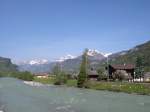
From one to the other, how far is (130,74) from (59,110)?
10438 cm

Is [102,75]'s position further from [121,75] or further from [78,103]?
[78,103]

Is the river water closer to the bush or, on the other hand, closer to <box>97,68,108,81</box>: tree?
the bush

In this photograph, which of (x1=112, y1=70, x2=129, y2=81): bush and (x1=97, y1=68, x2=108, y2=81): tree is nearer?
(x1=112, y1=70, x2=129, y2=81): bush

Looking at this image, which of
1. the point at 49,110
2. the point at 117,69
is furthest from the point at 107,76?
the point at 49,110

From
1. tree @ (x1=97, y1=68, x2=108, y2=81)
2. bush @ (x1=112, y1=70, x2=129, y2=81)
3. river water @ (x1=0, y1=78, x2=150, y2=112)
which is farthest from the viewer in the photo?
tree @ (x1=97, y1=68, x2=108, y2=81)

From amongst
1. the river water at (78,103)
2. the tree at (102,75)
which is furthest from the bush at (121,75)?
the river water at (78,103)

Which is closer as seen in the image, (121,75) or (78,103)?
(78,103)

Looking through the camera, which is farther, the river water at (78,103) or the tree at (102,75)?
the tree at (102,75)

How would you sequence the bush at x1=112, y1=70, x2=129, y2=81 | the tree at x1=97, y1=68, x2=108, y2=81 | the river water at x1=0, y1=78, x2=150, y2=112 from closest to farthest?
the river water at x1=0, y1=78, x2=150, y2=112, the bush at x1=112, y1=70, x2=129, y2=81, the tree at x1=97, y1=68, x2=108, y2=81

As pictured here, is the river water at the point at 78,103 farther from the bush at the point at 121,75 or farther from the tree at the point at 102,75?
the tree at the point at 102,75

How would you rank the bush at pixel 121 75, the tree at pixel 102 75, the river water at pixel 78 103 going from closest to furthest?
the river water at pixel 78 103, the bush at pixel 121 75, the tree at pixel 102 75

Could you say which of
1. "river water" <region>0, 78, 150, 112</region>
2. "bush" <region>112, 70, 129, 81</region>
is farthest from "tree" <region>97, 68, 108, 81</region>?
"river water" <region>0, 78, 150, 112</region>

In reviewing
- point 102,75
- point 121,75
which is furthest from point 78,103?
point 102,75

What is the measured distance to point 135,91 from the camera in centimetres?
9575
